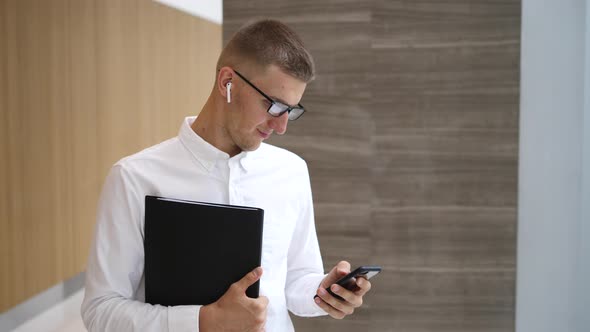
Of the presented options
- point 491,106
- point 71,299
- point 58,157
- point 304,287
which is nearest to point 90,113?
point 58,157

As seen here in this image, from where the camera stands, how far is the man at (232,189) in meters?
1.38

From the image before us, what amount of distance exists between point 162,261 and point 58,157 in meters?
1.37

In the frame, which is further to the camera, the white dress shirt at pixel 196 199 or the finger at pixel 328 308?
the finger at pixel 328 308

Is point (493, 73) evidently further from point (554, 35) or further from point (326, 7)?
point (326, 7)

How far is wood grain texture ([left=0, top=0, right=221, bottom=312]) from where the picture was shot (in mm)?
2195

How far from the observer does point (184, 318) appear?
137 cm

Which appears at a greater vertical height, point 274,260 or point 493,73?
point 493,73

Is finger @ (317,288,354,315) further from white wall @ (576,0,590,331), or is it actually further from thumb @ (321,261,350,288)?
white wall @ (576,0,590,331)

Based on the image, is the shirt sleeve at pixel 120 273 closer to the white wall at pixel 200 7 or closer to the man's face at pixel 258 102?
the man's face at pixel 258 102

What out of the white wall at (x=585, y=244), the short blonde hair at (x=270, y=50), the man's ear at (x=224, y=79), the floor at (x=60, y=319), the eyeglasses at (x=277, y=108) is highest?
the short blonde hair at (x=270, y=50)

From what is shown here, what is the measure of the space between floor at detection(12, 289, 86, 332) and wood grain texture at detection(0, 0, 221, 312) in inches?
5.7

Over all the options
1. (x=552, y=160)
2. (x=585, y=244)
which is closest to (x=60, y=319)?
(x=552, y=160)

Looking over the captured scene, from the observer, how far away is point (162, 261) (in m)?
1.43

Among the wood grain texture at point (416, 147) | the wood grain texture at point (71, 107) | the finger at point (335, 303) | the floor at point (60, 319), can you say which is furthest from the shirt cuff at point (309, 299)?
the floor at point (60, 319)
